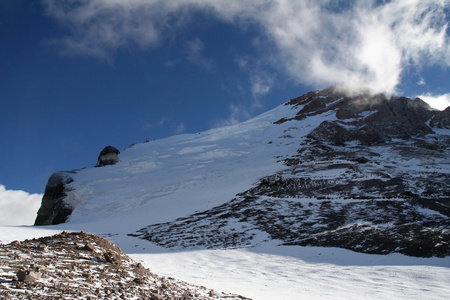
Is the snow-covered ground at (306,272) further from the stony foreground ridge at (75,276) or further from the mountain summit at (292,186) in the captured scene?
the stony foreground ridge at (75,276)

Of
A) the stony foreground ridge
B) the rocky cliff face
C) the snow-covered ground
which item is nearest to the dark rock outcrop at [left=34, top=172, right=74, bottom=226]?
the rocky cliff face

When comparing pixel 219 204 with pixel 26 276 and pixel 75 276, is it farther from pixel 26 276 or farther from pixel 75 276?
pixel 26 276

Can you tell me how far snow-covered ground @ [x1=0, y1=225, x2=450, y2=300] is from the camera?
10912mm

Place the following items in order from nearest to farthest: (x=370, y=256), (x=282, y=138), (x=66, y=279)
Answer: (x=66, y=279), (x=370, y=256), (x=282, y=138)

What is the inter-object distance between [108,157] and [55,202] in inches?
653

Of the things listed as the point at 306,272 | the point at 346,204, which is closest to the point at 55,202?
the point at 346,204

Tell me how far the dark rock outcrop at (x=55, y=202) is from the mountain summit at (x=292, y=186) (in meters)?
0.17

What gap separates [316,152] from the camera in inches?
2056

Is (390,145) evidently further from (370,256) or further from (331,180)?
(370,256)

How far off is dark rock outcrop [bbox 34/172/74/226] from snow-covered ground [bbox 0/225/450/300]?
876 inches

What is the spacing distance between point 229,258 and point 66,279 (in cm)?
997

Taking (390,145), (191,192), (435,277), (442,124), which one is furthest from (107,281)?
(442,124)

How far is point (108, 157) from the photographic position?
2207 inches

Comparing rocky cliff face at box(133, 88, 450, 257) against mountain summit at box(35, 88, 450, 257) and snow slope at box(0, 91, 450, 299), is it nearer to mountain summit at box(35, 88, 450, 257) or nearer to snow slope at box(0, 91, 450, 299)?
mountain summit at box(35, 88, 450, 257)
